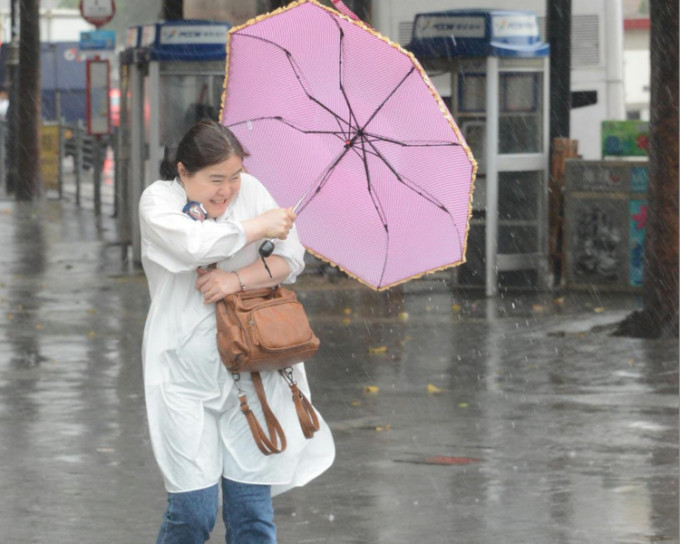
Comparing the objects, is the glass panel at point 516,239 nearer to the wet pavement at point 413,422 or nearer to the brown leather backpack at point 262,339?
the wet pavement at point 413,422

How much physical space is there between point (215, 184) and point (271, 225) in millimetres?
201

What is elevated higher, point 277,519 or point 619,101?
point 619,101

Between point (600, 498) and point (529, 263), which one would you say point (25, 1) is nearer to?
point (529, 263)

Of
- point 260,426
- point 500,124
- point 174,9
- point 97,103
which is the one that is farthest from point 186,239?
point 97,103

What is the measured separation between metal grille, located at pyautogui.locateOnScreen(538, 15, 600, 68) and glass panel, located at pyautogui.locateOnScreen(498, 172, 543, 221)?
5.14 metres

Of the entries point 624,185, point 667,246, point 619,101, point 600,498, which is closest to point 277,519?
point 600,498

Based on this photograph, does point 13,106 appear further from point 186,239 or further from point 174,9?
point 186,239

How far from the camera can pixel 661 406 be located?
8750 mm

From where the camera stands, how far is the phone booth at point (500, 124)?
13930 mm

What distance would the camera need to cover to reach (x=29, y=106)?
90.3 feet

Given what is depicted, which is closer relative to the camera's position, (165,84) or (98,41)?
(165,84)

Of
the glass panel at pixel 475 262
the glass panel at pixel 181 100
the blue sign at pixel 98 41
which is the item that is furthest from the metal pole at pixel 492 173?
the blue sign at pixel 98 41

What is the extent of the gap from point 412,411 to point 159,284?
14.0 feet

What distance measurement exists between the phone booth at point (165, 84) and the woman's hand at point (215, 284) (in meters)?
10.6
